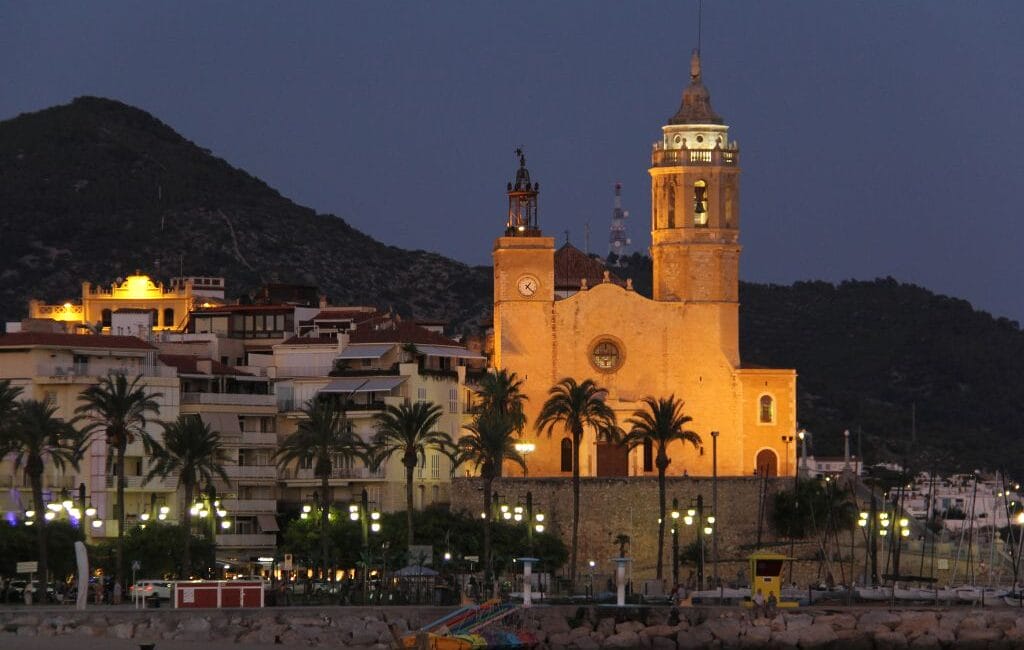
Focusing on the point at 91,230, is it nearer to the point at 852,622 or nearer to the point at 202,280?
the point at 202,280

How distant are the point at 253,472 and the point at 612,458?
635 inches

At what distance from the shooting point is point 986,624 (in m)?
80.0

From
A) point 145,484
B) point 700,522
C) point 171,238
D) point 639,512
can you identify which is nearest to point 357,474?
point 145,484

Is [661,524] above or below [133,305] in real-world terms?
below

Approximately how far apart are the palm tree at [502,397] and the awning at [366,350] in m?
4.19

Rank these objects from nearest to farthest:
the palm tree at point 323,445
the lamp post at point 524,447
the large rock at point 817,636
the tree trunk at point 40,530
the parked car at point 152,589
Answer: the large rock at point 817,636
the parked car at point 152,589
the tree trunk at point 40,530
the palm tree at point 323,445
the lamp post at point 524,447

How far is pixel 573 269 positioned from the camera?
4845 inches

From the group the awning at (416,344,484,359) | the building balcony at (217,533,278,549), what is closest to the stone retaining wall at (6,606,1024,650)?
the building balcony at (217,533,278,549)

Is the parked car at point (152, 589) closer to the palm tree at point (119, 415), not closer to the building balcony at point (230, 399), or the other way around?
the palm tree at point (119, 415)

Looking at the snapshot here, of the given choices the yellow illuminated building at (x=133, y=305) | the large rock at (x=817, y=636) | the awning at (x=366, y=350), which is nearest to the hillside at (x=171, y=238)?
the yellow illuminated building at (x=133, y=305)

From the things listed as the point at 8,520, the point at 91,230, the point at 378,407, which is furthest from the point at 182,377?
the point at 91,230

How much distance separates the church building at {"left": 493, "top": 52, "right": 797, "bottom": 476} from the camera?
11125 cm

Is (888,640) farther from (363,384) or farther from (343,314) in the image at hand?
(343,314)

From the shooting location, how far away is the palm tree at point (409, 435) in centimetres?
9431
